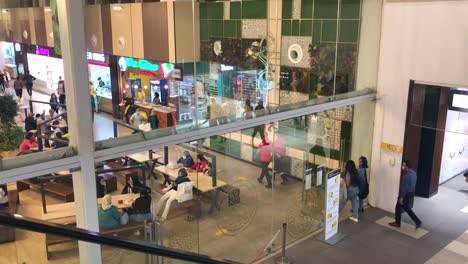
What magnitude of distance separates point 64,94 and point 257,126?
3569 millimetres

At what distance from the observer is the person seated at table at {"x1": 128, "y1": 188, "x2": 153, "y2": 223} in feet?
20.4

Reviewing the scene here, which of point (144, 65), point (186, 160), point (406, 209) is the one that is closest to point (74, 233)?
point (186, 160)

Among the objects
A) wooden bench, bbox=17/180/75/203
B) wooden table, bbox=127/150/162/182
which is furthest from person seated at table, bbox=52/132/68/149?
wooden table, bbox=127/150/162/182

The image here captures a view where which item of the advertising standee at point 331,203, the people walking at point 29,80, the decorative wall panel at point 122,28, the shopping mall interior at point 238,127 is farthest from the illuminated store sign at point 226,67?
the people walking at point 29,80

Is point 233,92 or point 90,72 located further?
point 233,92

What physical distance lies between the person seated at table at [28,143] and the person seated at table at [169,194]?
6.62ft

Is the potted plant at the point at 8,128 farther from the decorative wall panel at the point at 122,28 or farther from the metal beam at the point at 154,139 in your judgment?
the decorative wall panel at the point at 122,28

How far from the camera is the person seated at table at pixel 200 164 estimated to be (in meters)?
7.21

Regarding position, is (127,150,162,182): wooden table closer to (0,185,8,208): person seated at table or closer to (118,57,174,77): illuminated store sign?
(0,185,8,208): person seated at table

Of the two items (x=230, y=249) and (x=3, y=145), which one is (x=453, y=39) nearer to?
(x=230, y=249)

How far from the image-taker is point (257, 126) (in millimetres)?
7684

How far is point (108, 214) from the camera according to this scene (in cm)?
592

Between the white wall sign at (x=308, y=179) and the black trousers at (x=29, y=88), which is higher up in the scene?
the black trousers at (x=29, y=88)

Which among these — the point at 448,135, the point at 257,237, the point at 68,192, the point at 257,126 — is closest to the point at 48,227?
the point at 68,192
